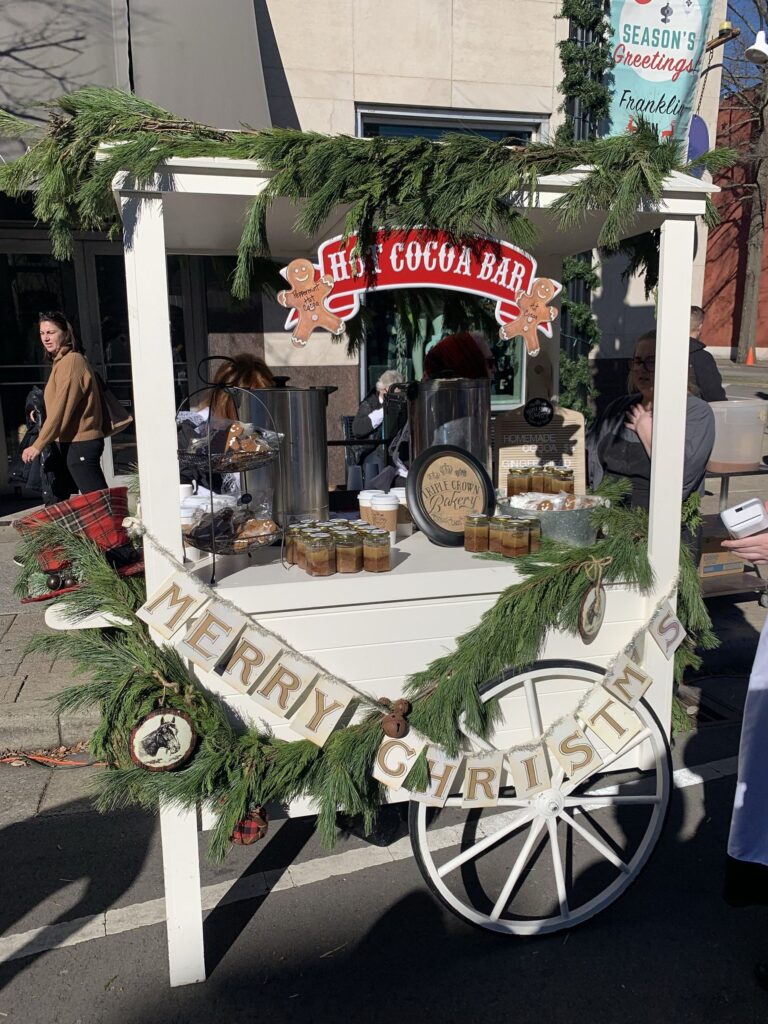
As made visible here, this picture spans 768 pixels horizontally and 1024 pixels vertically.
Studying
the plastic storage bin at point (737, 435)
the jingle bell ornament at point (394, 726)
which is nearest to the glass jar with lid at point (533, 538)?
the jingle bell ornament at point (394, 726)

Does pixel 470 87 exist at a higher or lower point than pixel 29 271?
higher

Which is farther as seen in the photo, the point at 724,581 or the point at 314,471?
the point at 724,581

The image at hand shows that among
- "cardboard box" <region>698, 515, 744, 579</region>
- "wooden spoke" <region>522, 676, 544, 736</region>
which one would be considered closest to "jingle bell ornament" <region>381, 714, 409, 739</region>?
"wooden spoke" <region>522, 676, 544, 736</region>

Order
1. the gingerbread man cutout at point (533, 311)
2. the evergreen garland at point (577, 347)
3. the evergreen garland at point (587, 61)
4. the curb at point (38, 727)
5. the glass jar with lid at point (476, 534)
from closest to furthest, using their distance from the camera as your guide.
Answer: the gingerbread man cutout at point (533, 311) < the glass jar with lid at point (476, 534) < the curb at point (38, 727) < the evergreen garland at point (587, 61) < the evergreen garland at point (577, 347)

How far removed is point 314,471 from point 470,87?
239 inches

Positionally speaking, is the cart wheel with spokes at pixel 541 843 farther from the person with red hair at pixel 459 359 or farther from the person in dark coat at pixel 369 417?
the person in dark coat at pixel 369 417

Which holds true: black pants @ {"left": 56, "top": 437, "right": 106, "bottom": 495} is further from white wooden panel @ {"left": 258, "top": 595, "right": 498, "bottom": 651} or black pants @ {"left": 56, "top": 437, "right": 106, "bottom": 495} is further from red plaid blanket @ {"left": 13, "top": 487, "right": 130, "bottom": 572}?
white wooden panel @ {"left": 258, "top": 595, "right": 498, "bottom": 651}

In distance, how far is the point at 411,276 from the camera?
235 centimetres

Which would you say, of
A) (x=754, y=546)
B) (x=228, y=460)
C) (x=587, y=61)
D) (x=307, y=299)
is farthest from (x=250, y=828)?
(x=587, y=61)

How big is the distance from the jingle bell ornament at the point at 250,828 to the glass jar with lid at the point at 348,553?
0.72m

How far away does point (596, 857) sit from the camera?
114 inches

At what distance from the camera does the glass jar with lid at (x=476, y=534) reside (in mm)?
2566

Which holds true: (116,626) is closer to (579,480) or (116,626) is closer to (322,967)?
(322,967)

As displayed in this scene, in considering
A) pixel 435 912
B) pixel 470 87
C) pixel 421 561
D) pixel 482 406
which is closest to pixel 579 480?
pixel 482 406
